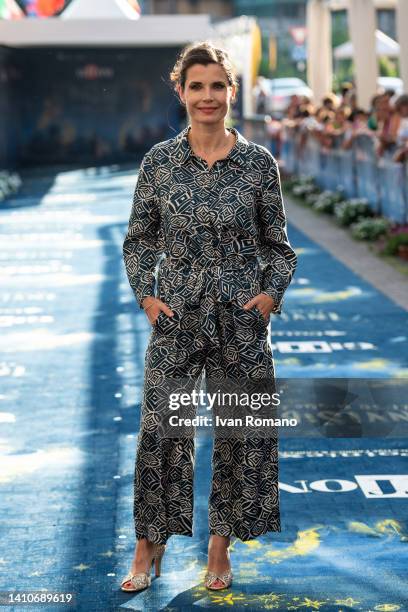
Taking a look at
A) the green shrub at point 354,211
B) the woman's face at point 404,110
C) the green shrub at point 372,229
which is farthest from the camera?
the green shrub at point 354,211

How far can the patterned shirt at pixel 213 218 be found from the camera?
4.93 metres

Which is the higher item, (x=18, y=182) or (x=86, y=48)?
(x=86, y=48)

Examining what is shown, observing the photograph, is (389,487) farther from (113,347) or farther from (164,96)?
(164,96)

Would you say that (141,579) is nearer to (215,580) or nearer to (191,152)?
(215,580)

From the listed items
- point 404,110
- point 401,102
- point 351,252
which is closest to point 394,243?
point 351,252

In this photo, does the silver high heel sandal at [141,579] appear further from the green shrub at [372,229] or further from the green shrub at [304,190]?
the green shrub at [304,190]

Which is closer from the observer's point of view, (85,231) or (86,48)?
(85,231)

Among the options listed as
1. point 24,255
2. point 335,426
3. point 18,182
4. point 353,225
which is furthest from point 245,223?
point 18,182

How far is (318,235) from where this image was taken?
18.9 m

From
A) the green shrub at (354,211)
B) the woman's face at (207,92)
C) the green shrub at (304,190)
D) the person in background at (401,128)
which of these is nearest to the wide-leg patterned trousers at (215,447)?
the woman's face at (207,92)

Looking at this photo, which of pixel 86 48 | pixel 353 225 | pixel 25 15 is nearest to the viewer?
pixel 353 225

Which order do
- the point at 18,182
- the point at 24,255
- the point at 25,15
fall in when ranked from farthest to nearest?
the point at 25,15 < the point at 18,182 < the point at 24,255

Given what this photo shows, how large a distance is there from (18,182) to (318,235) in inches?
498

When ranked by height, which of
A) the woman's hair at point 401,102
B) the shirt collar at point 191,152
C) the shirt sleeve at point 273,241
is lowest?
the woman's hair at point 401,102
